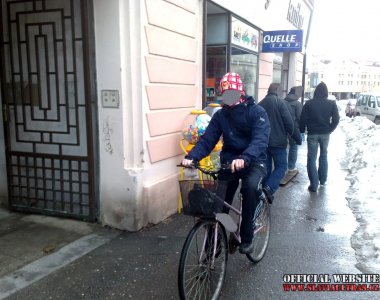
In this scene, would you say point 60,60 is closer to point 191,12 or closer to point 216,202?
point 191,12

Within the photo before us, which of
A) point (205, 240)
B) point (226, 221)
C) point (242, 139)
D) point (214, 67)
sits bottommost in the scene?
point (205, 240)

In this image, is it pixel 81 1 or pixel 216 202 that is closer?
pixel 216 202

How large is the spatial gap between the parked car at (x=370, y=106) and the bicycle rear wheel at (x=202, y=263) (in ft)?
63.8

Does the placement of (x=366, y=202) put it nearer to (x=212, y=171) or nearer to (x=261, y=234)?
(x=261, y=234)

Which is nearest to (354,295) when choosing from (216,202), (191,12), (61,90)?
(216,202)

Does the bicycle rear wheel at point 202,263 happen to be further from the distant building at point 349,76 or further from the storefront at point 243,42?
the distant building at point 349,76

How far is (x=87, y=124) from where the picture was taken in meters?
4.61

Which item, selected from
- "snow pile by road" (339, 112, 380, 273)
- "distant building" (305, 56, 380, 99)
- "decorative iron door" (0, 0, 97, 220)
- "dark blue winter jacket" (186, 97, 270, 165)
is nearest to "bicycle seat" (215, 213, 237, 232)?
"dark blue winter jacket" (186, 97, 270, 165)

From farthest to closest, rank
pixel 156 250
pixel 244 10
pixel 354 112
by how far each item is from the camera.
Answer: pixel 354 112 → pixel 244 10 → pixel 156 250

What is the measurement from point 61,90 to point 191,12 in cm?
227

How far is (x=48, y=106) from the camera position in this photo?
4.92 metres

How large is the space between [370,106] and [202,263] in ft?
68.4

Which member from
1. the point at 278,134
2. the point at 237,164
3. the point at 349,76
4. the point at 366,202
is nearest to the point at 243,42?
the point at 278,134

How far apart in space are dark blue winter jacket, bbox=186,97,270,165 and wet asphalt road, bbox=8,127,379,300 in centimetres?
114
